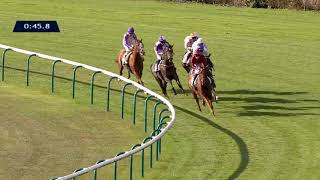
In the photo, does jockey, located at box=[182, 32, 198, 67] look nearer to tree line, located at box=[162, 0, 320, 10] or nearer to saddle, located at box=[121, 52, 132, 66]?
saddle, located at box=[121, 52, 132, 66]

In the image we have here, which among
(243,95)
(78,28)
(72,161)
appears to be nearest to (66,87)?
(243,95)

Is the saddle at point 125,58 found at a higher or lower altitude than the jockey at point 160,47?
lower

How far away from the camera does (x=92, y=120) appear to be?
1959cm

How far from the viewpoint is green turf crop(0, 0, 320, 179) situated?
16.2m

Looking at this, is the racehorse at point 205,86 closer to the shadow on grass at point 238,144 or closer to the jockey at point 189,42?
the shadow on grass at point 238,144

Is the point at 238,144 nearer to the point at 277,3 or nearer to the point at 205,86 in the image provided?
the point at 205,86

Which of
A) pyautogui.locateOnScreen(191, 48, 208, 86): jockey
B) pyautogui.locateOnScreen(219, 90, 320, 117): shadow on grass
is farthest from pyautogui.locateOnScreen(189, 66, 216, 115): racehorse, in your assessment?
pyautogui.locateOnScreen(219, 90, 320, 117): shadow on grass

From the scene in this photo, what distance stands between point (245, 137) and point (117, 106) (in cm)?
389

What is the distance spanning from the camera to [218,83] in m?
24.8

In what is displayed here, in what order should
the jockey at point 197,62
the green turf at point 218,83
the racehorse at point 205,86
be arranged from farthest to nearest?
the jockey at point 197,62
the racehorse at point 205,86
the green turf at point 218,83

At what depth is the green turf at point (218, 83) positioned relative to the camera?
16.2 meters

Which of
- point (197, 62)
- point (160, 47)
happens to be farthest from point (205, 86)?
point (160, 47)

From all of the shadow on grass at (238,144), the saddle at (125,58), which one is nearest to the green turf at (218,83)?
the shadow on grass at (238,144)

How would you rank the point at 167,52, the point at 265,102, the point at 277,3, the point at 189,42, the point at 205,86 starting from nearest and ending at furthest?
1. the point at 205,86
2. the point at 167,52
3. the point at 265,102
4. the point at 189,42
5. the point at 277,3
